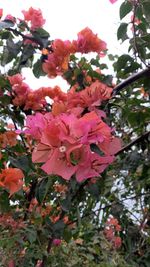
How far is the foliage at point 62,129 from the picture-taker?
1.80 ft

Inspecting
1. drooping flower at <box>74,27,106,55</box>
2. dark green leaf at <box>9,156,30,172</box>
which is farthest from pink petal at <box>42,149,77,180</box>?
drooping flower at <box>74,27,106,55</box>

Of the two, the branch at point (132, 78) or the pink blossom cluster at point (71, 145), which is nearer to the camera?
the pink blossom cluster at point (71, 145)

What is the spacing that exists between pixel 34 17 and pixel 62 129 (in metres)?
0.85

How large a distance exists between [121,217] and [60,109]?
58.7 inches

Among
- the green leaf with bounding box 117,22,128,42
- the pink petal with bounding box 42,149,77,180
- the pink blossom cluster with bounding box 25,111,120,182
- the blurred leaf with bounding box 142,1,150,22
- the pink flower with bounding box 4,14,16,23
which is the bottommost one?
the pink petal with bounding box 42,149,77,180

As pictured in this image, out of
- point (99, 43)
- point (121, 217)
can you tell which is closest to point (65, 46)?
point (99, 43)

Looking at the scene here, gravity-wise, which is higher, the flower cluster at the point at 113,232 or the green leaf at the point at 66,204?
the flower cluster at the point at 113,232

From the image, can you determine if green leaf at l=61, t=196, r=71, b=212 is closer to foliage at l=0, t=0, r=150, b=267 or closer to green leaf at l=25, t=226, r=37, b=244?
foliage at l=0, t=0, r=150, b=267

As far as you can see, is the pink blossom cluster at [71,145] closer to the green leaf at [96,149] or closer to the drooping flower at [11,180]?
the green leaf at [96,149]

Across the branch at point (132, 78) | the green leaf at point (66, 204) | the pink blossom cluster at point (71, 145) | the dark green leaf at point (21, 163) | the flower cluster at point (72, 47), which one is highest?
the flower cluster at point (72, 47)

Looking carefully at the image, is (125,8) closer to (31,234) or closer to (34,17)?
(34,17)

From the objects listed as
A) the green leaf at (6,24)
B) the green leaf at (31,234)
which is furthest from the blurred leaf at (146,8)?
the green leaf at (31,234)

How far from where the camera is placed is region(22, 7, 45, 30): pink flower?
4.27 feet

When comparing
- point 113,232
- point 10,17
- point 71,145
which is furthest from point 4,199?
point 113,232
